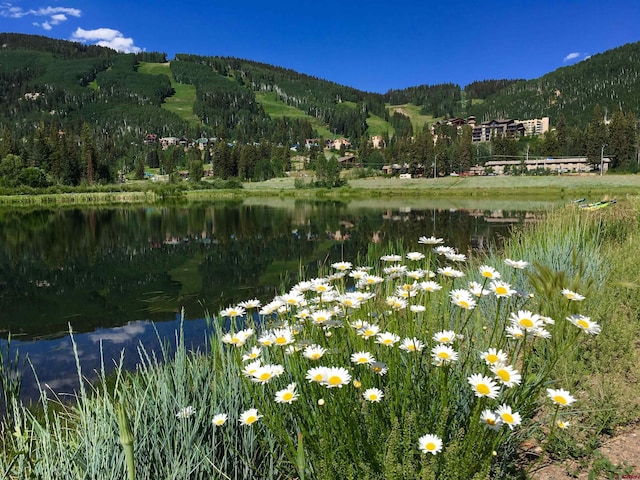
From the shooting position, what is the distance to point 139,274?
54.3 feet

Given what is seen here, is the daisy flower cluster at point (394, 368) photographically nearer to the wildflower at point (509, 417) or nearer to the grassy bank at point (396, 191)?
the wildflower at point (509, 417)

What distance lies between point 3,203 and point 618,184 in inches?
3673

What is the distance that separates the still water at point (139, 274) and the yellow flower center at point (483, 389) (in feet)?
6.31

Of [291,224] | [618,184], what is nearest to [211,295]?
[291,224]

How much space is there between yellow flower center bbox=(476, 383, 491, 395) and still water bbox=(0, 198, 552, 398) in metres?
1.92

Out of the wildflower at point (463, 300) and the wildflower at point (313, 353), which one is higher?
the wildflower at point (463, 300)

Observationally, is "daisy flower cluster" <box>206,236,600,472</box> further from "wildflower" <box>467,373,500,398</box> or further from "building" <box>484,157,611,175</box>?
"building" <box>484,157,611,175</box>

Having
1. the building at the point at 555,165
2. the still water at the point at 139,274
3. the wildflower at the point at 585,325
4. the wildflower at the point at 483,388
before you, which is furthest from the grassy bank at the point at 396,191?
the wildflower at the point at 483,388

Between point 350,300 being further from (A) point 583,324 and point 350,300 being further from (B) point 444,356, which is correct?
(A) point 583,324

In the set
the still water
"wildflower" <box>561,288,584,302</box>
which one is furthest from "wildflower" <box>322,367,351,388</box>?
the still water

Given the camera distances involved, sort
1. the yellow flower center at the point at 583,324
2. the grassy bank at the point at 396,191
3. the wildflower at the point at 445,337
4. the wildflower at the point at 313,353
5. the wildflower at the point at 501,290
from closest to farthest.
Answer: the yellow flower center at the point at 583,324 → the wildflower at the point at 313,353 → the wildflower at the point at 445,337 → the wildflower at the point at 501,290 → the grassy bank at the point at 396,191

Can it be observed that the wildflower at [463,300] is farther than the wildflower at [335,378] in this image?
Yes

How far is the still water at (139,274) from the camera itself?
922 cm

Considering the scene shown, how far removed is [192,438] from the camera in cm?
259
